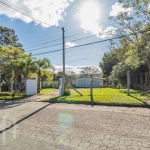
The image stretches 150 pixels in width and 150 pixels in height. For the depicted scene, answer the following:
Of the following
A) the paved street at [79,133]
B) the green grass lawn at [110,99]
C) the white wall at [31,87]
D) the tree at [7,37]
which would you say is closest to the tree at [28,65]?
the white wall at [31,87]

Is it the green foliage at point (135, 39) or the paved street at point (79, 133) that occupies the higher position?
the green foliage at point (135, 39)

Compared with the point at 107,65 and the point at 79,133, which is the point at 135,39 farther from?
the point at 107,65

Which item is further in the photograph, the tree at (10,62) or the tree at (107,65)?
the tree at (107,65)

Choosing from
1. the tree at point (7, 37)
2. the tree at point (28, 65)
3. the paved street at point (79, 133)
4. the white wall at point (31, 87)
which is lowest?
the paved street at point (79, 133)

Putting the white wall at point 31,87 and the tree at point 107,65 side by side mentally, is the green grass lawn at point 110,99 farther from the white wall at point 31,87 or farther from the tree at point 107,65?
the tree at point 107,65

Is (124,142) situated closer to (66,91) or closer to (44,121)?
(44,121)

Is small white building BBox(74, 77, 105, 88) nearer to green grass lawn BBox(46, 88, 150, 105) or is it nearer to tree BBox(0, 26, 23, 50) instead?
tree BBox(0, 26, 23, 50)

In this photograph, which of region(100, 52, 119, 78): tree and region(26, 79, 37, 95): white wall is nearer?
region(26, 79, 37, 95): white wall

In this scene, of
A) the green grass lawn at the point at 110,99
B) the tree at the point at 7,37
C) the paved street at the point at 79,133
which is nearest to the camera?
the paved street at the point at 79,133

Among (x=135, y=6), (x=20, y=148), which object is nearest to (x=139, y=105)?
(x=20, y=148)

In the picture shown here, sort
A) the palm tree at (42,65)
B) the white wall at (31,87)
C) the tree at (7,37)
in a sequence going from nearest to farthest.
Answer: the white wall at (31,87) < the palm tree at (42,65) < the tree at (7,37)

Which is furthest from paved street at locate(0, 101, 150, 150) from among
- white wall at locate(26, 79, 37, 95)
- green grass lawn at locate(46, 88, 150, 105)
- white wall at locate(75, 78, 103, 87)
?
white wall at locate(75, 78, 103, 87)

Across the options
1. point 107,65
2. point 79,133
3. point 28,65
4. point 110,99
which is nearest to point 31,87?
point 28,65

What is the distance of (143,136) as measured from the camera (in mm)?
4684
